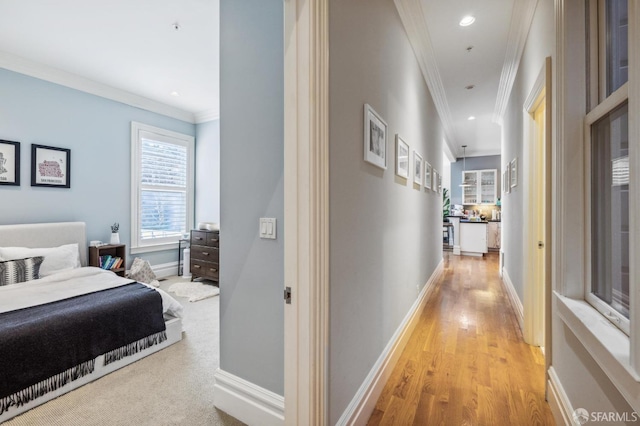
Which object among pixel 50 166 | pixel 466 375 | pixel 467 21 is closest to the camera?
pixel 466 375

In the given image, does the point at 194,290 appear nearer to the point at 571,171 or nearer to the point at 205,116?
the point at 205,116

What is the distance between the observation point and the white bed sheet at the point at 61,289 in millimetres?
2254

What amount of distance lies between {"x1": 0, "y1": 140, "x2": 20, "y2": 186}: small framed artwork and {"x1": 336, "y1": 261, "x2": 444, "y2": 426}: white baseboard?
441cm

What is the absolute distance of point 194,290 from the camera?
13.9 ft

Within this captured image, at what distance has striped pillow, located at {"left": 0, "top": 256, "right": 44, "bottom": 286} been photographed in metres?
2.70

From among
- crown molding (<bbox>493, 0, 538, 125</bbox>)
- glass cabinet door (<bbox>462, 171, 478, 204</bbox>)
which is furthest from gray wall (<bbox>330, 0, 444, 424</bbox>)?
glass cabinet door (<bbox>462, 171, 478, 204</bbox>)

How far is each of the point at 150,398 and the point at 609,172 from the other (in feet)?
9.34

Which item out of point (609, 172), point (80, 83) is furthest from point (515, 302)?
point (80, 83)

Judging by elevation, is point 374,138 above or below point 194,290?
above

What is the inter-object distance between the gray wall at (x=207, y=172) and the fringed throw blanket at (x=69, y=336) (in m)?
2.87

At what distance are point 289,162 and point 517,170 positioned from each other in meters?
3.11

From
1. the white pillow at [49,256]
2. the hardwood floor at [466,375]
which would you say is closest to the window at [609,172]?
the hardwood floor at [466,375]

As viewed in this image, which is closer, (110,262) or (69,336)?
(69,336)

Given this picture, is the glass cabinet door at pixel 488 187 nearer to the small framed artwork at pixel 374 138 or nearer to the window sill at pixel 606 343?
the small framed artwork at pixel 374 138
